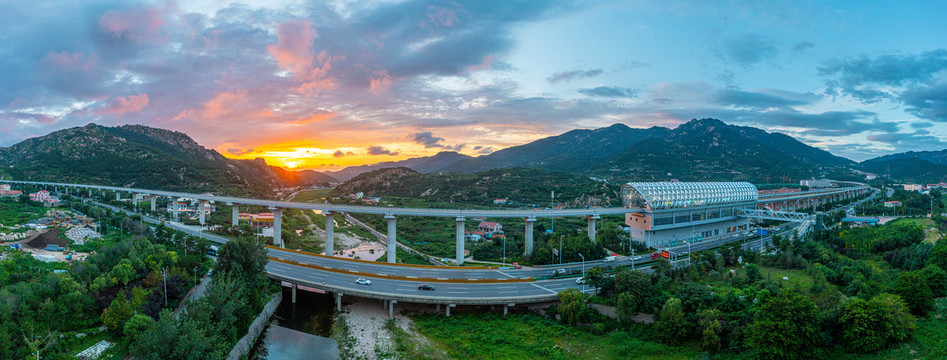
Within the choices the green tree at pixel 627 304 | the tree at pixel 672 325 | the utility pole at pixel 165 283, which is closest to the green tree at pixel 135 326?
the utility pole at pixel 165 283

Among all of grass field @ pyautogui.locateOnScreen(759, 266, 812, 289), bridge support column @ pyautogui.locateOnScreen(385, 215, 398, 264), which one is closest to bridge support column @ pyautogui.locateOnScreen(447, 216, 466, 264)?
bridge support column @ pyautogui.locateOnScreen(385, 215, 398, 264)

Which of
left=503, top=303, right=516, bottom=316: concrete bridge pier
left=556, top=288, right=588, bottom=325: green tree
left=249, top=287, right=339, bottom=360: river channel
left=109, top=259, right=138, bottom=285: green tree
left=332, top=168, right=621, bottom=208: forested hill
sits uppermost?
left=332, top=168, right=621, bottom=208: forested hill

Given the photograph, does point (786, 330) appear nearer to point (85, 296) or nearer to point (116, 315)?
point (116, 315)

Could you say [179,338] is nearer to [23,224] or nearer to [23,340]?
[23,340]

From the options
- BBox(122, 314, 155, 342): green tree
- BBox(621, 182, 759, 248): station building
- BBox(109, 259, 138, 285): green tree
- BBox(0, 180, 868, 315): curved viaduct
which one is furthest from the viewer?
BBox(621, 182, 759, 248): station building

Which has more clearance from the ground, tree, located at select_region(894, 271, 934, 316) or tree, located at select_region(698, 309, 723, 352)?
tree, located at select_region(894, 271, 934, 316)

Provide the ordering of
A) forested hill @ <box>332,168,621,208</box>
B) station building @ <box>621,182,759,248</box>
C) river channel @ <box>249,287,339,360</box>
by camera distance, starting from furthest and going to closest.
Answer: forested hill @ <box>332,168,621,208</box> → station building @ <box>621,182,759,248</box> → river channel @ <box>249,287,339,360</box>

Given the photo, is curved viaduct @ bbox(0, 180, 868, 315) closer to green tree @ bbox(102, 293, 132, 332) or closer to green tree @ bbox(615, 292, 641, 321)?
green tree @ bbox(615, 292, 641, 321)
